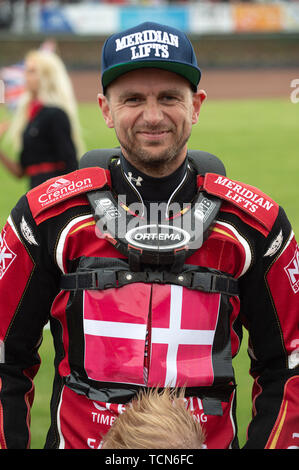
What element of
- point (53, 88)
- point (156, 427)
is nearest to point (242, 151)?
point (53, 88)

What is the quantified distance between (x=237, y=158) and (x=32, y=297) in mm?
12839

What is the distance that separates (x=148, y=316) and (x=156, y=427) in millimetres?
408

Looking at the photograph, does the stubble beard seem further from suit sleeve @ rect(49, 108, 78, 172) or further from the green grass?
suit sleeve @ rect(49, 108, 78, 172)

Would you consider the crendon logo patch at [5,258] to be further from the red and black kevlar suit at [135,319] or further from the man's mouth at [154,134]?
the man's mouth at [154,134]

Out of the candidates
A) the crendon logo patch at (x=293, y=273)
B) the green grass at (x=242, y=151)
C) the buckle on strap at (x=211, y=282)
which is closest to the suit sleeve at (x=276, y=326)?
the crendon logo patch at (x=293, y=273)

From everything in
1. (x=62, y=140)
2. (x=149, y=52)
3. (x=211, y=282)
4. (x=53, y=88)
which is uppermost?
(x=53, y=88)

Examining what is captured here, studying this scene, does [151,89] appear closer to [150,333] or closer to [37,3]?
[150,333]

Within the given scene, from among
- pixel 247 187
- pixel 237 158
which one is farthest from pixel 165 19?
pixel 247 187

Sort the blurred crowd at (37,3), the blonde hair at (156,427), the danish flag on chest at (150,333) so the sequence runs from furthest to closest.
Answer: the blurred crowd at (37,3)
the danish flag on chest at (150,333)
the blonde hair at (156,427)

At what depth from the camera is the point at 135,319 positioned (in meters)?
2.08

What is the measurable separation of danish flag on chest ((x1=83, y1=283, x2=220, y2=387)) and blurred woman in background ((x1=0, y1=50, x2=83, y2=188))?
17.8ft

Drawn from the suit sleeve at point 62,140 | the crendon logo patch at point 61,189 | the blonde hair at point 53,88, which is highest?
the blonde hair at point 53,88

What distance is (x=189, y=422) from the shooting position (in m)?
1.78

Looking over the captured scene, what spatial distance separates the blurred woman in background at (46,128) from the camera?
7441 millimetres
